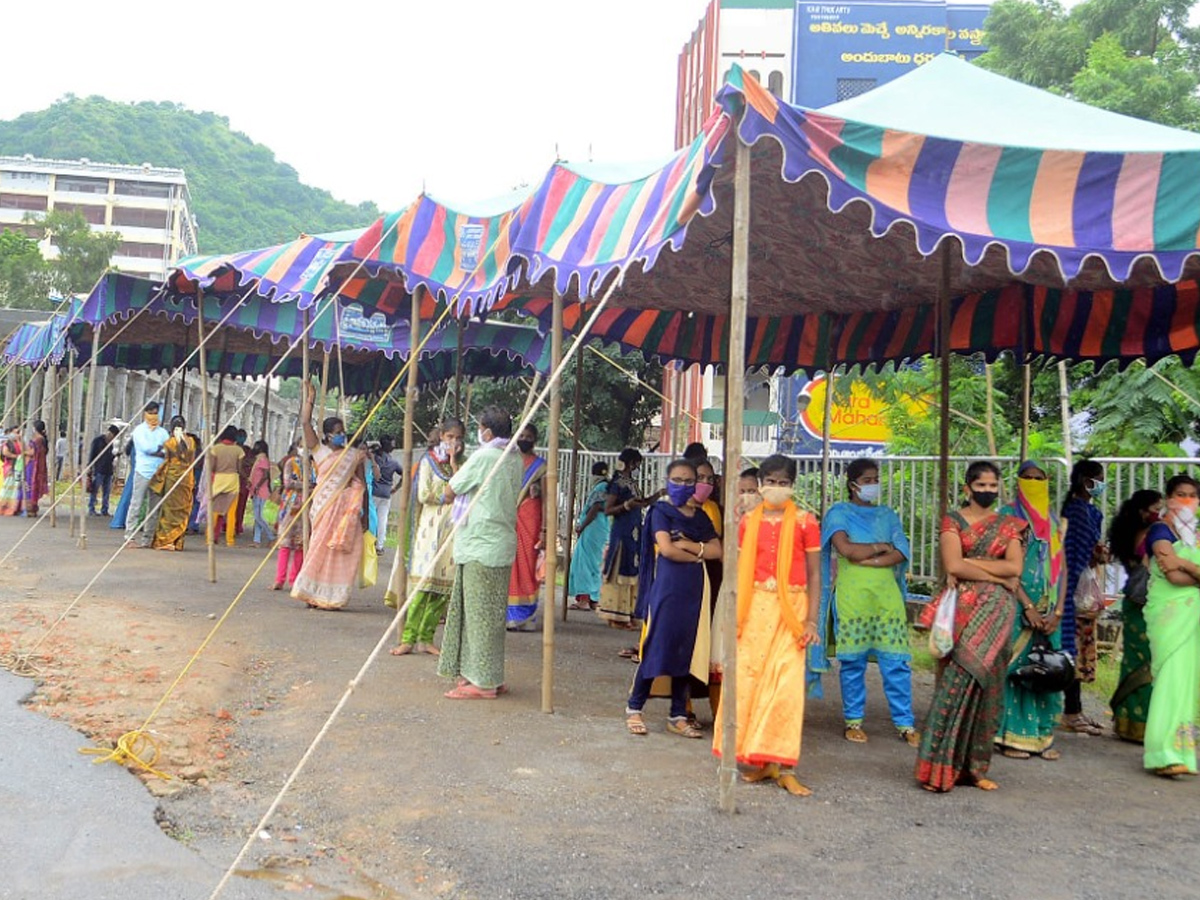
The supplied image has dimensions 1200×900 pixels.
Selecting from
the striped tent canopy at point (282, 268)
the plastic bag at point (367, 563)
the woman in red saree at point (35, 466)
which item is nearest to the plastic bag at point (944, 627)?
the striped tent canopy at point (282, 268)

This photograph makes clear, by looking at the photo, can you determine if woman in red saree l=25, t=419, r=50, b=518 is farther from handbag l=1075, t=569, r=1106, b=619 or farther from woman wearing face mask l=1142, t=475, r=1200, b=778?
woman wearing face mask l=1142, t=475, r=1200, b=778

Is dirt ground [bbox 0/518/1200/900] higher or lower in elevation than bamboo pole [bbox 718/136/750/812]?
lower

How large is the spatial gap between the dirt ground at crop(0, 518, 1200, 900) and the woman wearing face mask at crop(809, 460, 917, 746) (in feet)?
0.94

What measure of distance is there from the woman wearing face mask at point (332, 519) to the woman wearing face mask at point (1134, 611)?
5945 mm

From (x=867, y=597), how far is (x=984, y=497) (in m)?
0.95

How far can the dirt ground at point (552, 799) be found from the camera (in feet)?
12.5

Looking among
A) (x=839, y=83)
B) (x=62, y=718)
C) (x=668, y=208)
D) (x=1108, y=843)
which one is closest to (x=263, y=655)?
(x=62, y=718)

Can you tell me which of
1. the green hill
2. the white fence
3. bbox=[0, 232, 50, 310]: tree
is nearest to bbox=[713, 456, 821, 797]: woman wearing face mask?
the white fence

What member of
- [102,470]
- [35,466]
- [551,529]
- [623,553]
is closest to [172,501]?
[102,470]

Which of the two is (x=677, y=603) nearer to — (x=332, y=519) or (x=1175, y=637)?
(x=1175, y=637)

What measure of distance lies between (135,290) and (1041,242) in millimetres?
11221

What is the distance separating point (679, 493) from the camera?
5.77m

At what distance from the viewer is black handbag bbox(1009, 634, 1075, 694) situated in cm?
555

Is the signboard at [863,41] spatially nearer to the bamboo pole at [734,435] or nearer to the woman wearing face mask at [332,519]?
the woman wearing face mask at [332,519]
